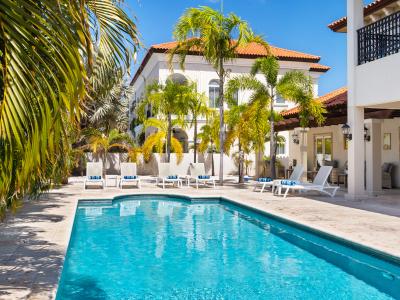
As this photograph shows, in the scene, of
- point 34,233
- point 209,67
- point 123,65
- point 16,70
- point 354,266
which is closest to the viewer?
point 16,70

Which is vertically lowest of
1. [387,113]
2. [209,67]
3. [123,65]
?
[123,65]

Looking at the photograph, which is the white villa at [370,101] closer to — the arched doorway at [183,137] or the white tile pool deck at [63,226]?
the white tile pool deck at [63,226]

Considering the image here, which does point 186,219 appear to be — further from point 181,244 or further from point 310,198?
point 310,198

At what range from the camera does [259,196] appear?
1509cm

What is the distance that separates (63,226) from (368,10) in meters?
13.3

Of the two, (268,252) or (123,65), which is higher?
(123,65)

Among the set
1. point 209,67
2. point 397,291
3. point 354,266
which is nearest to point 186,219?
point 354,266

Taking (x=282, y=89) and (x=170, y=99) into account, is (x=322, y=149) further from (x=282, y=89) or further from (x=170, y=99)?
(x=170, y=99)

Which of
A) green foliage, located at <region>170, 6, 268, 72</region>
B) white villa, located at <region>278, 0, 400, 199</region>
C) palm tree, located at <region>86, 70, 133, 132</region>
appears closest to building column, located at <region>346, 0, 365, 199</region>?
white villa, located at <region>278, 0, 400, 199</region>

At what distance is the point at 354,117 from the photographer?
45.0ft

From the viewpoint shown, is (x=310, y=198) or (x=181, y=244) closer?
(x=181, y=244)

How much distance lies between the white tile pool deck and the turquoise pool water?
0.31 m

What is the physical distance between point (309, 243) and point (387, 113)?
866 centimetres

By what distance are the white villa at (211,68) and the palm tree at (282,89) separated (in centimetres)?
1011
